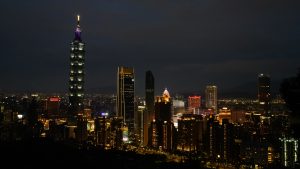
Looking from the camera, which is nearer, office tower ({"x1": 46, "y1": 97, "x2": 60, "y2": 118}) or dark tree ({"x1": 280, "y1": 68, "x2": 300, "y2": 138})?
dark tree ({"x1": 280, "y1": 68, "x2": 300, "y2": 138})

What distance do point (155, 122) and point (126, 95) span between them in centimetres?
1453

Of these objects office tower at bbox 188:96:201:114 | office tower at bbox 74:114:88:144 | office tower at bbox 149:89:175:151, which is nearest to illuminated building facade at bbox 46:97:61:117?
office tower at bbox 74:114:88:144

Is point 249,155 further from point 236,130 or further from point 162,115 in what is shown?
point 162,115

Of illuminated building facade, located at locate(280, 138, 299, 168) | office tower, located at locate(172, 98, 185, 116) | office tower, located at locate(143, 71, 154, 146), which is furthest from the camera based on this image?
office tower, located at locate(172, 98, 185, 116)

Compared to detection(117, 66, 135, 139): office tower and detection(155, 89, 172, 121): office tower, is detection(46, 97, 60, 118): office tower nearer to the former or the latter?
detection(117, 66, 135, 139): office tower

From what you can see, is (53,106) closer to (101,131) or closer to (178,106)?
(101,131)

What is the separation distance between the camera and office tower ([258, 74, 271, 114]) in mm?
48031

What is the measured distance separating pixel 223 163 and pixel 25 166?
18579mm

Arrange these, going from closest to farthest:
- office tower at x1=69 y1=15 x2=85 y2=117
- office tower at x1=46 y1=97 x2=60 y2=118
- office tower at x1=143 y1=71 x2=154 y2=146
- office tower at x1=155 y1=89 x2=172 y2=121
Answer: office tower at x1=143 y1=71 x2=154 y2=146 < office tower at x1=155 y1=89 x2=172 y2=121 < office tower at x1=46 y1=97 x2=60 y2=118 < office tower at x1=69 y1=15 x2=85 y2=117

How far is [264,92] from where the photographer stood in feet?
169

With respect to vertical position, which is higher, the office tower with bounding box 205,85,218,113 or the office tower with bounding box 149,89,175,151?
the office tower with bounding box 205,85,218,113

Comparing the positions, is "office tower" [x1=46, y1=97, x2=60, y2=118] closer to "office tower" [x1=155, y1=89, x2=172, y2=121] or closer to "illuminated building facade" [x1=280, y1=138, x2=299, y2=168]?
"office tower" [x1=155, y1=89, x2=172, y2=121]

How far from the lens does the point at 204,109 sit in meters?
59.3

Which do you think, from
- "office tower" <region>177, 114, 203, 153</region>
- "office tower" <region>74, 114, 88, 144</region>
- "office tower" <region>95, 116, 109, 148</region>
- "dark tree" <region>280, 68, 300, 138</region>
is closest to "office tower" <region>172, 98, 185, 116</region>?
"office tower" <region>95, 116, 109, 148</region>
